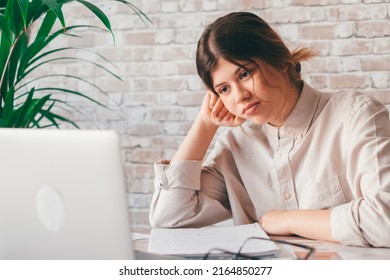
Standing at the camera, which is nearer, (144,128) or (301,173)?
(301,173)

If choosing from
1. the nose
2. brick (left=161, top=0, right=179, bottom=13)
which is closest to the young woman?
the nose

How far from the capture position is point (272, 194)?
5.81 ft

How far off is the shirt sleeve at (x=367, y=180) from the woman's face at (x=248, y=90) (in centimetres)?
22

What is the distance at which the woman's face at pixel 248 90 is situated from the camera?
1.66 meters

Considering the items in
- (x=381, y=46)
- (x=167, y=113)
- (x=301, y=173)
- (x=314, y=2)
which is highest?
(x=314, y=2)

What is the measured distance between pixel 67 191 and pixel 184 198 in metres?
0.80

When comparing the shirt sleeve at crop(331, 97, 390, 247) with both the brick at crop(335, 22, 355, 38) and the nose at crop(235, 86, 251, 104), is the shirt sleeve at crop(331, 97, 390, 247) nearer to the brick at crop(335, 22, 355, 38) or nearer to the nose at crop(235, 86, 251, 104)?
the nose at crop(235, 86, 251, 104)

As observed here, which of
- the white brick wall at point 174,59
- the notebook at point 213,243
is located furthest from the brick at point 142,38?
the notebook at point 213,243

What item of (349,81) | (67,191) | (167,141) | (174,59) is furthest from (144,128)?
(67,191)

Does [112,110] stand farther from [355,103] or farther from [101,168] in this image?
[101,168]

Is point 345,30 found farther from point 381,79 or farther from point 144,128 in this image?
point 144,128

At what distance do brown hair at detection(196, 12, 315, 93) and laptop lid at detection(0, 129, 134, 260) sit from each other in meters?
0.75

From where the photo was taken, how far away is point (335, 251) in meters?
1.34

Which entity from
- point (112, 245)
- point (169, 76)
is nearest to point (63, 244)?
point (112, 245)
